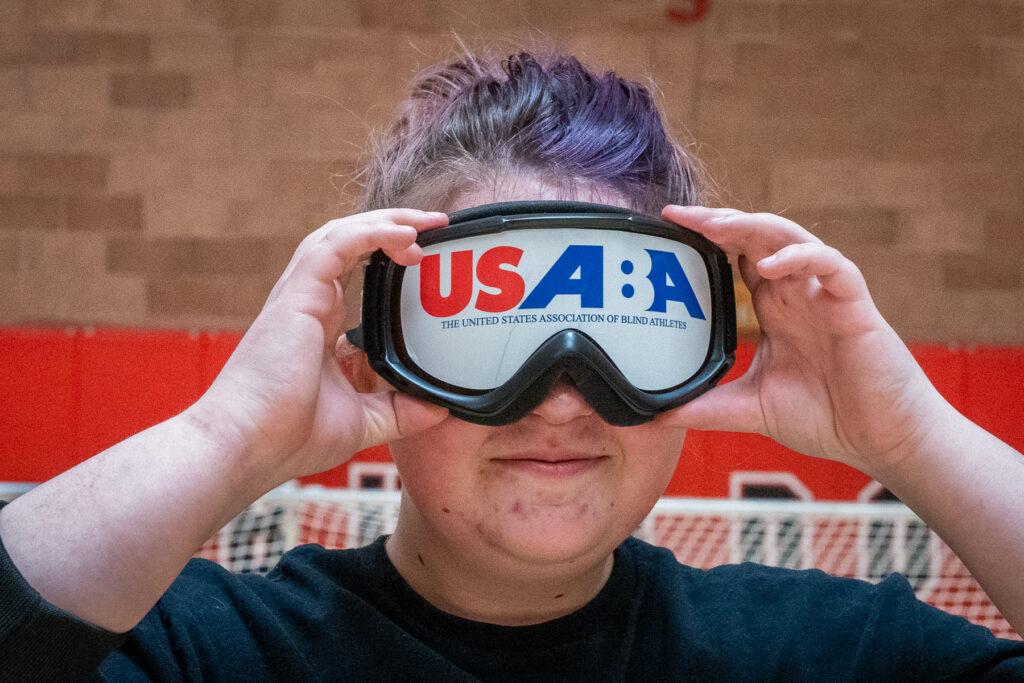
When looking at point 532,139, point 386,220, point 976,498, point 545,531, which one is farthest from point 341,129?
point 976,498

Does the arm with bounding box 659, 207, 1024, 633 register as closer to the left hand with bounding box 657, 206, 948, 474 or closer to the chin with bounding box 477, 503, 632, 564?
the left hand with bounding box 657, 206, 948, 474

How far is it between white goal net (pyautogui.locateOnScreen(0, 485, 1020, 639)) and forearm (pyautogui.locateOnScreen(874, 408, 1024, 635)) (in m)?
2.40

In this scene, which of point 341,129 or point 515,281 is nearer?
point 515,281

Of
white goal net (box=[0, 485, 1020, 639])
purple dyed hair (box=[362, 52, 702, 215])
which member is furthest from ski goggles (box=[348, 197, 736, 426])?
white goal net (box=[0, 485, 1020, 639])

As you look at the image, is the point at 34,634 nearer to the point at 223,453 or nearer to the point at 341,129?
the point at 223,453

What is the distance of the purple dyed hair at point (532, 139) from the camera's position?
3.93 feet

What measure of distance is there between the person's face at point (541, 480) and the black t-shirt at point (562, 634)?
6.5 inches

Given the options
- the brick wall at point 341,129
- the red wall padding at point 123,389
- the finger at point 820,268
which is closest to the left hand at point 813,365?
the finger at point 820,268

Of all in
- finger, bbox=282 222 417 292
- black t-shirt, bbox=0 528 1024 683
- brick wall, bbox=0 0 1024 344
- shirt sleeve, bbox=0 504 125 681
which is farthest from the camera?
brick wall, bbox=0 0 1024 344

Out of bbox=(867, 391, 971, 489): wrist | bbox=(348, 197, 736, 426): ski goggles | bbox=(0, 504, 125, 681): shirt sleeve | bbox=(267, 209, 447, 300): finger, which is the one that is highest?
bbox=(267, 209, 447, 300): finger

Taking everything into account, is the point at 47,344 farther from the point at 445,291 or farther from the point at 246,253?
the point at 445,291

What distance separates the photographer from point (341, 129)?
4996 millimetres

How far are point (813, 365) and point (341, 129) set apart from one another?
4.16 m

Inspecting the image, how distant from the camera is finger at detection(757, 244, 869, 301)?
41.2 inches
